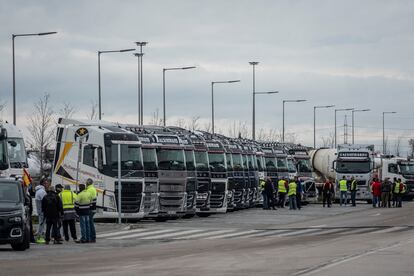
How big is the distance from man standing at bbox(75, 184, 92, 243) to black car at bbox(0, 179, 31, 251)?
249cm

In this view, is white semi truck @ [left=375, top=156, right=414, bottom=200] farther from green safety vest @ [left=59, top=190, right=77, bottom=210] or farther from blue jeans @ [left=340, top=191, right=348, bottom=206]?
green safety vest @ [left=59, top=190, right=77, bottom=210]

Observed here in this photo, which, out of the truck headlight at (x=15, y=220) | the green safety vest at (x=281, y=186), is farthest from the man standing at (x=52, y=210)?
the green safety vest at (x=281, y=186)

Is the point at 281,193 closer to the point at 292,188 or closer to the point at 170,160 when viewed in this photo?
the point at 292,188

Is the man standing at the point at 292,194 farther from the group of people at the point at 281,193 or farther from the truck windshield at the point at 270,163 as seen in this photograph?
the truck windshield at the point at 270,163

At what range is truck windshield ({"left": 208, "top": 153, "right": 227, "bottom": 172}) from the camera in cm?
4706

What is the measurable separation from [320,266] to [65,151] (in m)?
20.4

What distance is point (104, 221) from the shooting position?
41.1 m

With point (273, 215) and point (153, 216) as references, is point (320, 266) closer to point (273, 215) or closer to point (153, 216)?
point (153, 216)

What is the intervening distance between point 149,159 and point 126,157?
170 centimetres

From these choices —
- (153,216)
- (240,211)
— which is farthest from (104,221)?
(240,211)

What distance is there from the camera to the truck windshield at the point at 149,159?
132ft

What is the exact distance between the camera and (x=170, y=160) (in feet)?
138

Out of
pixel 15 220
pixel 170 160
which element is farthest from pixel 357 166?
pixel 15 220

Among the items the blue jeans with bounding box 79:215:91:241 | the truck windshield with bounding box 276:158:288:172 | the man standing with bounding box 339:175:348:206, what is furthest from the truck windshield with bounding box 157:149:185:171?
the man standing with bounding box 339:175:348:206
